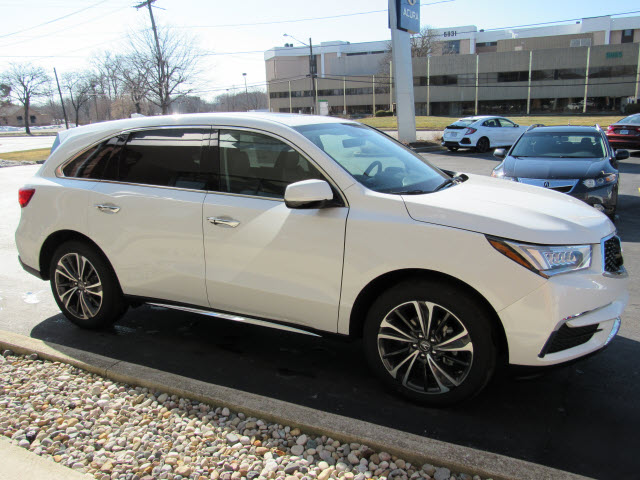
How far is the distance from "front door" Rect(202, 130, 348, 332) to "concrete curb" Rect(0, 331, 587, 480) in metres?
0.66

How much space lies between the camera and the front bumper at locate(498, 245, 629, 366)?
2.77 meters

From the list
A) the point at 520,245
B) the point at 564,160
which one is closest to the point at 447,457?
the point at 520,245

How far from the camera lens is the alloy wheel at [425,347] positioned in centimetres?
301

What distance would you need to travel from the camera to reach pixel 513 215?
9.82ft

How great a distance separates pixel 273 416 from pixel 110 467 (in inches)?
33.0

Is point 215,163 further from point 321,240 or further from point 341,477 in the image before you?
point 341,477

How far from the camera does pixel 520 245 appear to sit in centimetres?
282

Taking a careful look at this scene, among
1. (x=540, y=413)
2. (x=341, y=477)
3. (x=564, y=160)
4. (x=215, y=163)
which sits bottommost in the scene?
(x=540, y=413)

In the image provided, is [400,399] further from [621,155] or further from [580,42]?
[580,42]

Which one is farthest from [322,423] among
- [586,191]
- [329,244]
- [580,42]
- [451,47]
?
[451,47]

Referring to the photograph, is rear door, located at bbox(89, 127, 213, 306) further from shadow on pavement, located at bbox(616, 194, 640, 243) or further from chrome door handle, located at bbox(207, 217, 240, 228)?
shadow on pavement, located at bbox(616, 194, 640, 243)

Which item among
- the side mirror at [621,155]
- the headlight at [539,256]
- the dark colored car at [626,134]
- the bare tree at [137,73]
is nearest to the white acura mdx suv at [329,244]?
the headlight at [539,256]

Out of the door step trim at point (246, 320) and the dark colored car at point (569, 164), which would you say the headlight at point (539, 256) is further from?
the dark colored car at point (569, 164)

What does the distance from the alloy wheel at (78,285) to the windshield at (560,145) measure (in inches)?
285
